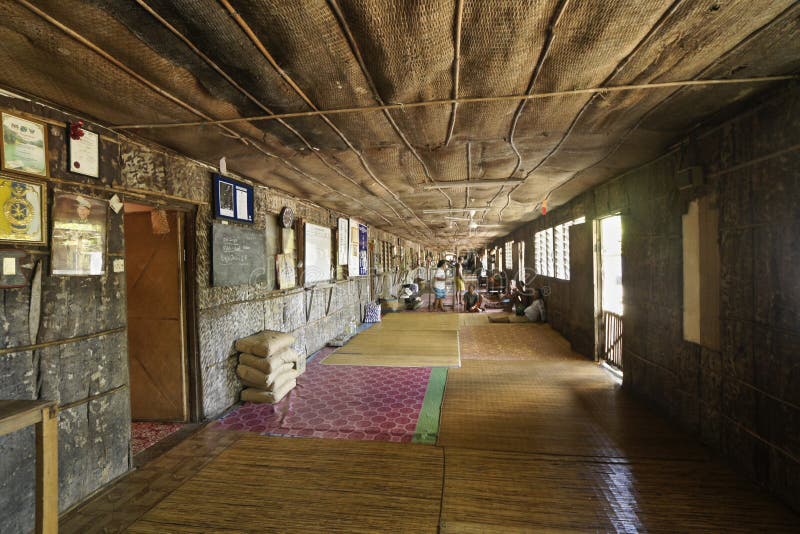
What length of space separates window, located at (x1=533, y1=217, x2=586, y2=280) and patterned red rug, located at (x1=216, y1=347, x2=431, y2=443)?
4.22 m

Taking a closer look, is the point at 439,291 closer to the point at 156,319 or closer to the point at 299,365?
the point at 299,365

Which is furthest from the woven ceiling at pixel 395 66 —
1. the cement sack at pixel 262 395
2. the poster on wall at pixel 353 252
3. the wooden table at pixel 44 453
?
the poster on wall at pixel 353 252

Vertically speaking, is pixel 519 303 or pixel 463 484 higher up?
pixel 519 303

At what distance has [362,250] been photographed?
28.9 ft

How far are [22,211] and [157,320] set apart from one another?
1710 millimetres

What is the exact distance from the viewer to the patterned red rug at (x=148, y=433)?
3069 mm

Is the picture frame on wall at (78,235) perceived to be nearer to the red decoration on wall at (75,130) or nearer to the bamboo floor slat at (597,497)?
the red decoration on wall at (75,130)

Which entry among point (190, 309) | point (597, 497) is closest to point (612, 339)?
point (597, 497)

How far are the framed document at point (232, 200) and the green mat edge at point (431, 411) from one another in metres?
3.17

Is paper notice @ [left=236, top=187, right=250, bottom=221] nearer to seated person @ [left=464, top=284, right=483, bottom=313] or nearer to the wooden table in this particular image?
the wooden table

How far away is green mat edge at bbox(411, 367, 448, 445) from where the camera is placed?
309 cm

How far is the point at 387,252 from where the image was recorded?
40.0 ft

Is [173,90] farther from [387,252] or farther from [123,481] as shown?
[387,252]

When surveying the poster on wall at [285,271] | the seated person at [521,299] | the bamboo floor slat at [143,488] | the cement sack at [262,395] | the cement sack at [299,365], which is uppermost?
the poster on wall at [285,271]
